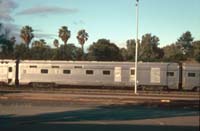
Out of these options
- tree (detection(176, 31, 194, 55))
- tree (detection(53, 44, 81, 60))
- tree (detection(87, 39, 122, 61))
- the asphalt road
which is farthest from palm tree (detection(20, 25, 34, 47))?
the asphalt road

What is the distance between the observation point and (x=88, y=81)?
5200cm

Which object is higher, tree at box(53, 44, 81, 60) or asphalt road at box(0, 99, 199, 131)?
tree at box(53, 44, 81, 60)

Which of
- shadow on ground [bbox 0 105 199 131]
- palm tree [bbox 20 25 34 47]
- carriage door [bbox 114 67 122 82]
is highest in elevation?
palm tree [bbox 20 25 34 47]

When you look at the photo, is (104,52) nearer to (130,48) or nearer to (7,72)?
(130,48)

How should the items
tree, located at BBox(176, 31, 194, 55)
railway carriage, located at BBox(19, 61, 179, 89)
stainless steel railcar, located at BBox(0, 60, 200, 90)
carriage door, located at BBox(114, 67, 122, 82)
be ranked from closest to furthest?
stainless steel railcar, located at BBox(0, 60, 200, 90), railway carriage, located at BBox(19, 61, 179, 89), carriage door, located at BBox(114, 67, 122, 82), tree, located at BBox(176, 31, 194, 55)

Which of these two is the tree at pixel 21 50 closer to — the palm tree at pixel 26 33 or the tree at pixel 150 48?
the palm tree at pixel 26 33

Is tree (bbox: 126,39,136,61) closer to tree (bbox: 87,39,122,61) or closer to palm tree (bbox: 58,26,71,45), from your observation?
tree (bbox: 87,39,122,61)

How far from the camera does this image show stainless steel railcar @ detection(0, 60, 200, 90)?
163 ft

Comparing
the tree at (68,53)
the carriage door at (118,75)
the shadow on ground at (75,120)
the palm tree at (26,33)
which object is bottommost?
the shadow on ground at (75,120)

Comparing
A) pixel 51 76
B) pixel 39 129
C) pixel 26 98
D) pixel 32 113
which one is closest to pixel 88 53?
pixel 51 76

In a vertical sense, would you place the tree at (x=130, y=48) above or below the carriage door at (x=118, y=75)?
above

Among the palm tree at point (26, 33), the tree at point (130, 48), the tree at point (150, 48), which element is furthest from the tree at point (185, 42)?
the palm tree at point (26, 33)

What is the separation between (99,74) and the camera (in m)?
51.2

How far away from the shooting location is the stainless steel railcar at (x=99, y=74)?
49719 mm
